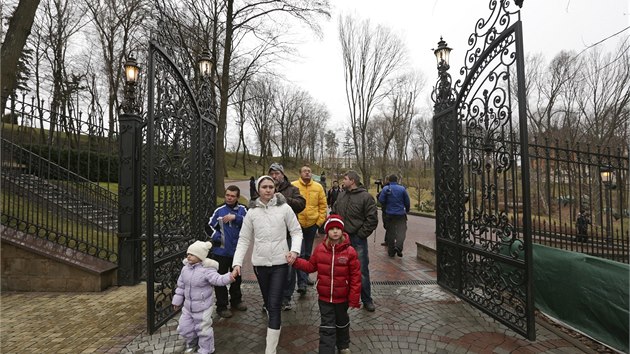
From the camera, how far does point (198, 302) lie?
124 inches

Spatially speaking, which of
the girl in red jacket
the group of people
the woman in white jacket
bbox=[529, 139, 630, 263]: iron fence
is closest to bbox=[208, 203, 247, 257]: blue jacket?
the group of people

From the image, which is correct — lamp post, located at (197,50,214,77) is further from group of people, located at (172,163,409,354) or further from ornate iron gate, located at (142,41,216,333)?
group of people, located at (172,163,409,354)

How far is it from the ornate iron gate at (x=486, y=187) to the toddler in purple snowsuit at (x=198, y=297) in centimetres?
343

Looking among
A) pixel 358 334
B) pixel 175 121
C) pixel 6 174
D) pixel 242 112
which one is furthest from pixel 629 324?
pixel 242 112

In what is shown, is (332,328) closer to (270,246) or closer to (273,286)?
(273,286)

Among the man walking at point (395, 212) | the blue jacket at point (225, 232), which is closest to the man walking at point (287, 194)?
the blue jacket at point (225, 232)

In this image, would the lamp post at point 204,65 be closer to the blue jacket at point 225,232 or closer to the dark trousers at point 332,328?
the blue jacket at point 225,232

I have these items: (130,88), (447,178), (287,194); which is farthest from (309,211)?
(130,88)

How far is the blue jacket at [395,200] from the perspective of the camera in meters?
6.98

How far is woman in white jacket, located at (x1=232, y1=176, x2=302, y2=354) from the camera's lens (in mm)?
3049

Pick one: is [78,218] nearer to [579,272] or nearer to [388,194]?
[388,194]

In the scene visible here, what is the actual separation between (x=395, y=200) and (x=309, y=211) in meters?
3.18

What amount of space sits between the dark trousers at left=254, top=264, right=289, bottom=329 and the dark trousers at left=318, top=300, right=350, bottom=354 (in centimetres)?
45

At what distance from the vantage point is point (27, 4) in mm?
7027
